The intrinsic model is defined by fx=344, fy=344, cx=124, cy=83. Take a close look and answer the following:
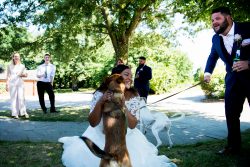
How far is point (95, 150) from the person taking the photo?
291cm

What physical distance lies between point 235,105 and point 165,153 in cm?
151

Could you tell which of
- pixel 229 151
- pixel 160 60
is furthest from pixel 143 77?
pixel 160 60

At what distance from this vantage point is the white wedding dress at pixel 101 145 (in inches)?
161

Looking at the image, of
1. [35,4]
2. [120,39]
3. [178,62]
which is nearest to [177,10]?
[120,39]

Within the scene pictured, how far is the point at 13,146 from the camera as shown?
6.50 m

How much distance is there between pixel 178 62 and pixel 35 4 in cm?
3541

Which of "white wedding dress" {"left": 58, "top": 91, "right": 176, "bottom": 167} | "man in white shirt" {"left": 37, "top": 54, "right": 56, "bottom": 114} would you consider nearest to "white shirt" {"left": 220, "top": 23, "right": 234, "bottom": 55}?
"white wedding dress" {"left": 58, "top": 91, "right": 176, "bottom": 167}

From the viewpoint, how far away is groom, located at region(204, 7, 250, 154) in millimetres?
5023

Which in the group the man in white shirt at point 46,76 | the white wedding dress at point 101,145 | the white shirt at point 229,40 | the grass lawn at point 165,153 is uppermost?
the white shirt at point 229,40

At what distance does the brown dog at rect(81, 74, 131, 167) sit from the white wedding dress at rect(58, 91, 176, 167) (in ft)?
2.12

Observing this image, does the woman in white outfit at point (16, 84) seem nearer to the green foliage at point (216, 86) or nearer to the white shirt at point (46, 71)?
the white shirt at point (46, 71)

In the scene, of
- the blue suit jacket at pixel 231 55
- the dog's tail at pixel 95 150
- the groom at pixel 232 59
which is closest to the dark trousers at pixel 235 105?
the groom at pixel 232 59

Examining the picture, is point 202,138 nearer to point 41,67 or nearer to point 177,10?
point 41,67

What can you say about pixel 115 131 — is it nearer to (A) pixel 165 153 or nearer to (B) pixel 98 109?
(B) pixel 98 109
